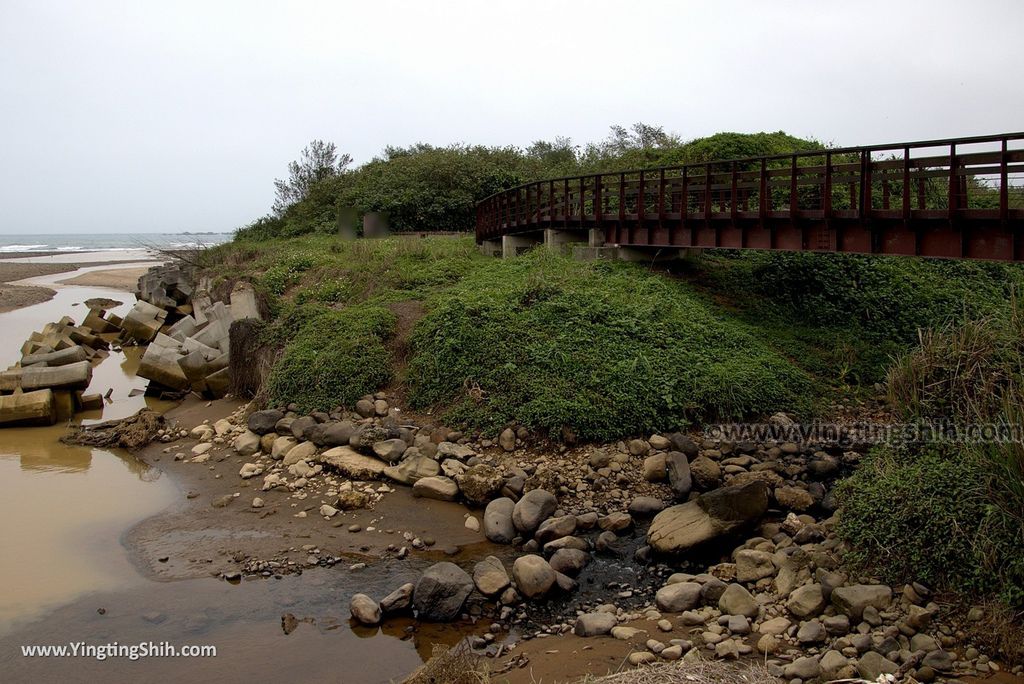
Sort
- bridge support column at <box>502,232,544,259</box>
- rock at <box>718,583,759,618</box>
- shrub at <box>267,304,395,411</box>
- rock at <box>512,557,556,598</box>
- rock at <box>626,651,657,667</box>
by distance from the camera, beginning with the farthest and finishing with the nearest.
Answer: bridge support column at <box>502,232,544,259</box> < shrub at <box>267,304,395,411</box> < rock at <box>512,557,556,598</box> < rock at <box>718,583,759,618</box> < rock at <box>626,651,657,667</box>

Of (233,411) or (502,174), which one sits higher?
(502,174)

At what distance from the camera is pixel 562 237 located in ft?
73.8

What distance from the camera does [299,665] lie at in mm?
7750

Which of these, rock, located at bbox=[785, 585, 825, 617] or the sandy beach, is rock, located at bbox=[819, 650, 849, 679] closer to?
rock, located at bbox=[785, 585, 825, 617]

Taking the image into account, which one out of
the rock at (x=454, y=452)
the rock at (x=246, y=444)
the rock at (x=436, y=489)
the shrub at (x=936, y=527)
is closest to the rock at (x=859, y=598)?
the shrub at (x=936, y=527)

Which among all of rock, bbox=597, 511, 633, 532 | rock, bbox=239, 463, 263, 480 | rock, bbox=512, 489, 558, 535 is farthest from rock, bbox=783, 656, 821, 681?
rock, bbox=239, 463, 263, 480

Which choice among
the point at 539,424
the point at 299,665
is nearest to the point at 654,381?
the point at 539,424

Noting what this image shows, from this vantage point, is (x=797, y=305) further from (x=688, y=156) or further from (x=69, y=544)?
(x=69, y=544)

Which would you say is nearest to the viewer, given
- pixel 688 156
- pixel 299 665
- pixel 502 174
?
pixel 299 665

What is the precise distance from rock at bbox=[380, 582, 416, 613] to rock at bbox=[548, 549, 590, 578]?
187 cm

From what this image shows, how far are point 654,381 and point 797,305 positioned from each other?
20.9 feet

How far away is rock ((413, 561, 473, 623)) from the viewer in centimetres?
851

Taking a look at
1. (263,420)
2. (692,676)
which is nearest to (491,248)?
(263,420)

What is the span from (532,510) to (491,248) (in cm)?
1709
